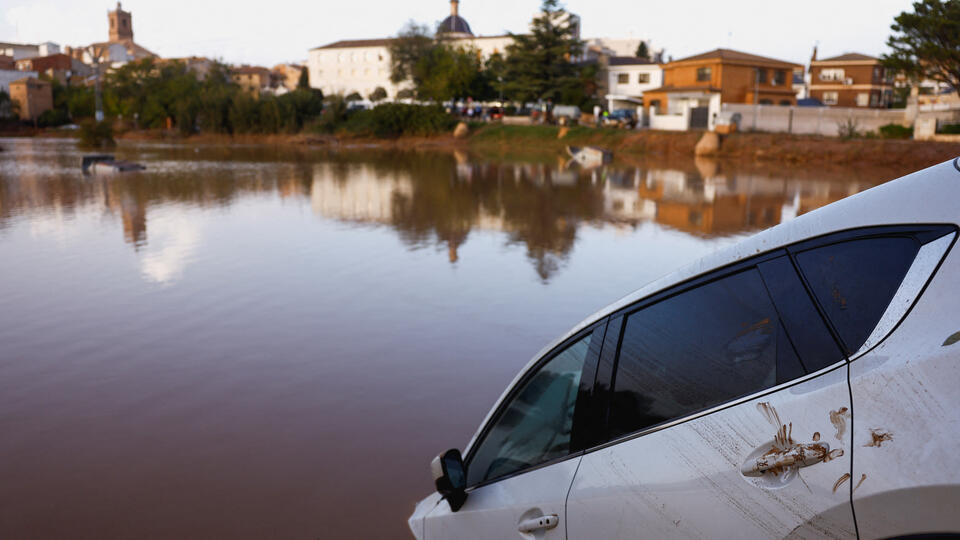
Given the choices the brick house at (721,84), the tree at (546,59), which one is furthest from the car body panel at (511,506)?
the tree at (546,59)

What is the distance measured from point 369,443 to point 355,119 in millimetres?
69275

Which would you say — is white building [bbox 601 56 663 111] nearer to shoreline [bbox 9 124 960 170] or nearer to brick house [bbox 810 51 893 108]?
brick house [bbox 810 51 893 108]

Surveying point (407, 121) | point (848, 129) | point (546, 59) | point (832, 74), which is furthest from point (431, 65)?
point (848, 129)

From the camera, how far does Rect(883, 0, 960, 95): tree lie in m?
33.9

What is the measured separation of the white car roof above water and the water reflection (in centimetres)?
1042

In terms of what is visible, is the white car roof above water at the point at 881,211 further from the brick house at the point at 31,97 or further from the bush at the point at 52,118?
the brick house at the point at 31,97

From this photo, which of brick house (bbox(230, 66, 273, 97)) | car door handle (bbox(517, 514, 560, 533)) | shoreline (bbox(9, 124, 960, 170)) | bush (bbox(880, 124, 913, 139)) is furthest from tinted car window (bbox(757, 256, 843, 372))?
brick house (bbox(230, 66, 273, 97))

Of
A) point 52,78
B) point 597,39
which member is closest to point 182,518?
point 597,39

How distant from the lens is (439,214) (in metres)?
20.4

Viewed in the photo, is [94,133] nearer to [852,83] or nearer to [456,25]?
[456,25]

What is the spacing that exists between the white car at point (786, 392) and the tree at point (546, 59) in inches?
2497

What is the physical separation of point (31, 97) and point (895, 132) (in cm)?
10136

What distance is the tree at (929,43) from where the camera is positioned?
3394cm

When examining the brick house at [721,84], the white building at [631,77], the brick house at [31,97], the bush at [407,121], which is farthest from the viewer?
the brick house at [31,97]
